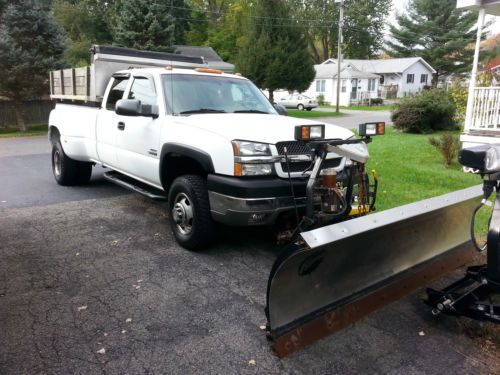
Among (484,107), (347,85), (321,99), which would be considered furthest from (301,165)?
(321,99)

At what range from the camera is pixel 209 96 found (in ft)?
18.0

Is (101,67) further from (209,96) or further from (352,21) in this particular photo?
(352,21)

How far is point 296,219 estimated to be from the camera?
4.30m

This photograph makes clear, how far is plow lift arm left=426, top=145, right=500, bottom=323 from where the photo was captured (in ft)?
9.32

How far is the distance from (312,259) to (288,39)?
27.2 metres

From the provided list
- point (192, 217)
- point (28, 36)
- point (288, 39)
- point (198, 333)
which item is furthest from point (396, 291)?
point (288, 39)

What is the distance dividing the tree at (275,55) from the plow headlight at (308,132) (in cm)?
2501

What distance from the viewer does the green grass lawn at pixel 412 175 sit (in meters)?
6.98

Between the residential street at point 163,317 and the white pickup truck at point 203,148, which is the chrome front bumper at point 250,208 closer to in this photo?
the white pickup truck at point 203,148

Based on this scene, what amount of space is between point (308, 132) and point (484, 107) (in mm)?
8783

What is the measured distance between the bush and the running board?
13.3 meters

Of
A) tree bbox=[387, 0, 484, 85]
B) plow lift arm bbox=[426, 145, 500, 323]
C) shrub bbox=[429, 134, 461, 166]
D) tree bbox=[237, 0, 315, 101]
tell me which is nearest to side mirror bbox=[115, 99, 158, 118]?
plow lift arm bbox=[426, 145, 500, 323]

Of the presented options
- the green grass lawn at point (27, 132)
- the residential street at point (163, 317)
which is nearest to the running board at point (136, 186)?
the residential street at point (163, 317)

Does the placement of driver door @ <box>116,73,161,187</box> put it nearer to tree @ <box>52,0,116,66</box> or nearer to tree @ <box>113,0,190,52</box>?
tree @ <box>113,0,190,52</box>
